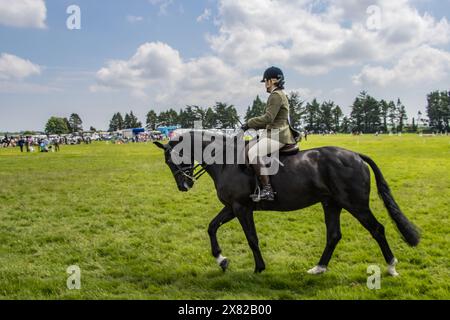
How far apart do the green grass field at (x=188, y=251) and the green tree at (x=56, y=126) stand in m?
165

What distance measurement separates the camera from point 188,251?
8.38 metres

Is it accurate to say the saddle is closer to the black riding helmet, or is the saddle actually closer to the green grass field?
the black riding helmet

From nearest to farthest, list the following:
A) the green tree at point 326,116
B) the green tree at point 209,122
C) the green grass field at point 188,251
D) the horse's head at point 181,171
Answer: the green grass field at point 188,251, the horse's head at point 181,171, the green tree at point 209,122, the green tree at point 326,116

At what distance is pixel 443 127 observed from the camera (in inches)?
5659

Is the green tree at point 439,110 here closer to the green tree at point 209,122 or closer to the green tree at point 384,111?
the green tree at point 384,111

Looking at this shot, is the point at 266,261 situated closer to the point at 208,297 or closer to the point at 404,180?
the point at 208,297

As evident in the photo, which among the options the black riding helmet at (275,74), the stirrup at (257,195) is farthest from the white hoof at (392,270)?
the black riding helmet at (275,74)

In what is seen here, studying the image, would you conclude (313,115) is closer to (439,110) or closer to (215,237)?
(439,110)

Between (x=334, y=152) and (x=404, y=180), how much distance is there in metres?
13.0

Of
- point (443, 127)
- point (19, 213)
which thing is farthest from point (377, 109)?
point (19, 213)

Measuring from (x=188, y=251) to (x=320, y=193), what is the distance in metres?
3.32

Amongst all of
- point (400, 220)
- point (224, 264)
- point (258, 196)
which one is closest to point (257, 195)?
point (258, 196)

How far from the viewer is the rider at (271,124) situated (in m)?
6.77

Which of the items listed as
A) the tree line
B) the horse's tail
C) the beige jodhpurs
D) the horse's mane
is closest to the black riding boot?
the beige jodhpurs
